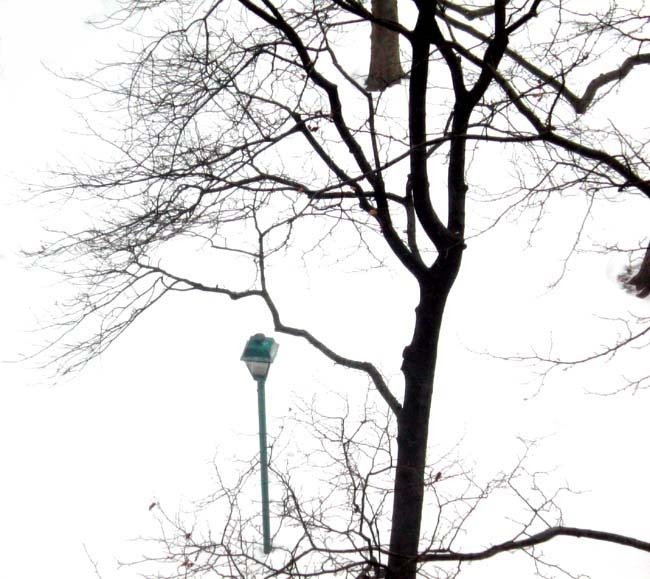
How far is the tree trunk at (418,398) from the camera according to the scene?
469 centimetres

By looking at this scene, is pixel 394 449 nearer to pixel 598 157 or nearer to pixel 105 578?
pixel 105 578

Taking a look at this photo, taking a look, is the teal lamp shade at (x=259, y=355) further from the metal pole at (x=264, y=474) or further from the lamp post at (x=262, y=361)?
the metal pole at (x=264, y=474)

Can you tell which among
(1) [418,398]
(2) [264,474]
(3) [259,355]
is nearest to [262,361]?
(3) [259,355]

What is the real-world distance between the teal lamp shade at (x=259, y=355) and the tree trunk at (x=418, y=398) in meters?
1.52

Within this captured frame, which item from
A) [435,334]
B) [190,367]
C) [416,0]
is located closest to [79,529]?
[190,367]

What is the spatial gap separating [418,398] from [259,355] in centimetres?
173

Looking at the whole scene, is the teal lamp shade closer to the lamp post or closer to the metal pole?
the lamp post

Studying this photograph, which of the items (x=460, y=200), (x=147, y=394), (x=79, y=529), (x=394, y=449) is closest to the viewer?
(x=460, y=200)

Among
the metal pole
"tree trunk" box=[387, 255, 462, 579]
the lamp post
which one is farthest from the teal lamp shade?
"tree trunk" box=[387, 255, 462, 579]

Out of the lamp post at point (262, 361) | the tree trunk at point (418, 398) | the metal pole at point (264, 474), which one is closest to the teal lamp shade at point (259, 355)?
the lamp post at point (262, 361)

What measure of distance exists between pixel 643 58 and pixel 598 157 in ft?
7.32

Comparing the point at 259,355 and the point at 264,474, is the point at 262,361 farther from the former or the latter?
the point at 264,474

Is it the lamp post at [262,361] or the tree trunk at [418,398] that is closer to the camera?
the tree trunk at [418,398]

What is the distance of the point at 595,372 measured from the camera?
30.5ft
